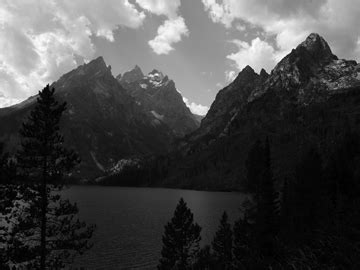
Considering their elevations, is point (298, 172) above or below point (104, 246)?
above

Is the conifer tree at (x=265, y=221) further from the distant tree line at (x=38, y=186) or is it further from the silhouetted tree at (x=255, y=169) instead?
the distant tree line at (x=38, y=186)

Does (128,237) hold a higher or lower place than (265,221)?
lower

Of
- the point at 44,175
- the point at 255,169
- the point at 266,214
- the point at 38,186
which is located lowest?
the point at 266,214

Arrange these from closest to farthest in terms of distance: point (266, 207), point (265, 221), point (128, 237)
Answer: point (265, 221) < point (266, 207) < point (128, 237)

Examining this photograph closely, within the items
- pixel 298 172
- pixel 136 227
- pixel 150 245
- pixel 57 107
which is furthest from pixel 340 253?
pixel 136 227

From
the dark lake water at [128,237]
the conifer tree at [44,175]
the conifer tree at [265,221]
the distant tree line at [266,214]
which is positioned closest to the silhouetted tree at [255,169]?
the distant tree line at [266,214]

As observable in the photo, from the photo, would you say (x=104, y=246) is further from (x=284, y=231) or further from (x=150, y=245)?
(x=284, y=231)

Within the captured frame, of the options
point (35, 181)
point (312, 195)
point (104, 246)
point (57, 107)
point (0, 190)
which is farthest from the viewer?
point (104, 246)

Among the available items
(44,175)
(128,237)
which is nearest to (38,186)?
(44,175)

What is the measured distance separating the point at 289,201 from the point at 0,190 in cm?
4588

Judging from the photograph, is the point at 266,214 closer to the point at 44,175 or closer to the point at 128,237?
the point at 44,175

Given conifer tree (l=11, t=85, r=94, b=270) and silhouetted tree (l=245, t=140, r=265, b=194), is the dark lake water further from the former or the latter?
conifer tree (l=11, t=85, r=94, b=270)

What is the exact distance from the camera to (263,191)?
49.2 m

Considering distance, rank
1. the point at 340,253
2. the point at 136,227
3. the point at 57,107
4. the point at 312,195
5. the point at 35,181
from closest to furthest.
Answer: the point at 340,253 → the point at 35,181 → the point at 57,107 → the point at 312,195 → the point at 136,227
